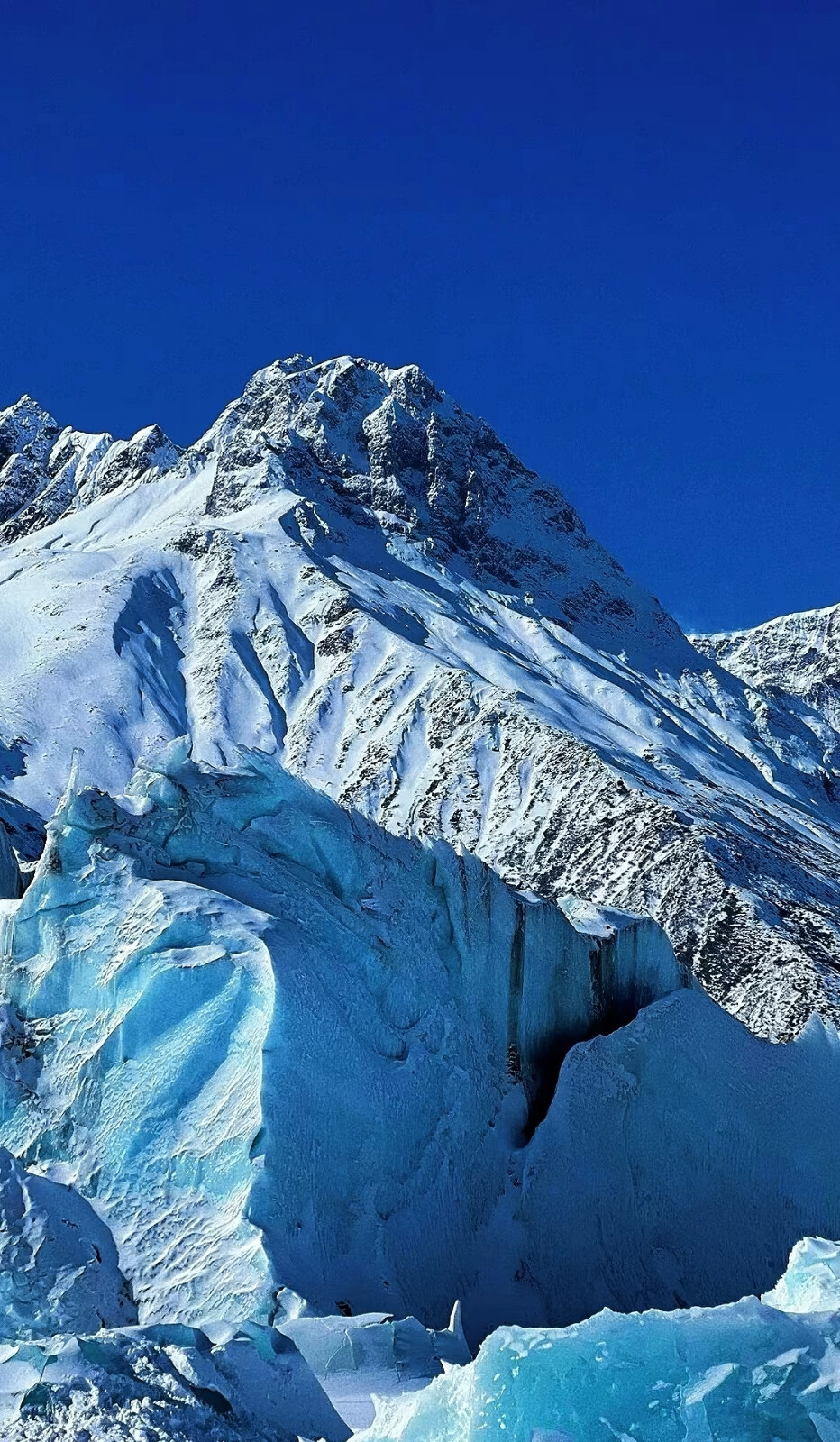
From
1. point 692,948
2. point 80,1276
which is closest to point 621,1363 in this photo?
point 80,1276

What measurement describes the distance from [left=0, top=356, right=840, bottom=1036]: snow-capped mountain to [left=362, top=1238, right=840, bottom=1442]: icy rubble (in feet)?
56.2

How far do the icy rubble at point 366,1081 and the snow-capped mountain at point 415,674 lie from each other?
6.69 metres

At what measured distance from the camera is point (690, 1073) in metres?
24.6

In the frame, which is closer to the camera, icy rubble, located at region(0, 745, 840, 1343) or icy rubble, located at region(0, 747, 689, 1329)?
icy rubble, located at region(0, 747, 689, 1329)

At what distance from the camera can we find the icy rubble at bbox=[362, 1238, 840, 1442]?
11594 millimetres

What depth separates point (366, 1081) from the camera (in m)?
19.9

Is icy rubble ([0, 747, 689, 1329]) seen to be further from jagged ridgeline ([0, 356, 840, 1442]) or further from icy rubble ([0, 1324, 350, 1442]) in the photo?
icy rubble ([0, 1324, 350, 1442])

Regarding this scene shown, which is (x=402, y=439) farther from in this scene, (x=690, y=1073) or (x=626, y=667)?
(x=690, y=1073)

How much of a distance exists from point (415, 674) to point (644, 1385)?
10437 centimetres

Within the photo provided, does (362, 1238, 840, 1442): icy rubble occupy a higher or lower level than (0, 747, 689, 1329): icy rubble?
lower

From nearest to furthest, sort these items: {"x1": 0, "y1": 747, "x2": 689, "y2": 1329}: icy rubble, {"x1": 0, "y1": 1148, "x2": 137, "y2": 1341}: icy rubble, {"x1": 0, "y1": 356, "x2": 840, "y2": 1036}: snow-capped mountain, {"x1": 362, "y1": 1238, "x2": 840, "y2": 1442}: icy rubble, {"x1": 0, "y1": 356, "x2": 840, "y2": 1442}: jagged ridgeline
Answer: {"x1": 362, "y1": 1238, "x2": 840, "y2": 1442}: icy rubble → {"x1": 0, "y1": 356, "x2": 840, "y2": 1442}: jagged ridgeline → {"x1": 0, "y1": 1148, "x2": 137, "y2": 1341}: icy rubble → {"x1": 0, "y1": 747, "x2": 689, "y2": 1329}: icy rubble → {"x1": 0, "y1": 356, "x2": 840, "y2": 1036}: snow-capped mountain

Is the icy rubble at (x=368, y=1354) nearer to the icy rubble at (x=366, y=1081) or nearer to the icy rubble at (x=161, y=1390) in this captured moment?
the icy rubble at (x=161, y=1390)

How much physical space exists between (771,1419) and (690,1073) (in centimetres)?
1284

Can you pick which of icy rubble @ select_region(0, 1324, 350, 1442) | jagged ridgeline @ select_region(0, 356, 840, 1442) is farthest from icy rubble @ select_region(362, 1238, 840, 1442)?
icy rubble @ select_region(0, 1324, 350, 1442)
